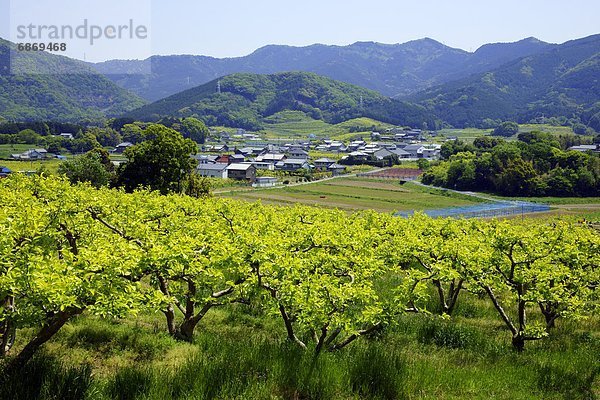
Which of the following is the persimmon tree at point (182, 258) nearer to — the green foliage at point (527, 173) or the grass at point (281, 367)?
the grass at point (281, 367)

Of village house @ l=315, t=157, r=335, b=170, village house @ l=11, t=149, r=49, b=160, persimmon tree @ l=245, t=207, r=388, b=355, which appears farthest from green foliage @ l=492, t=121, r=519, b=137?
persimmon tree @ l=245, t=207, r=388, b=355

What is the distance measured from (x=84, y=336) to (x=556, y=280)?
12.8m

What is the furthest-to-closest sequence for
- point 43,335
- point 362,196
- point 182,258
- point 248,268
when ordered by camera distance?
point 362,196 < point 248,268 < point 182,258 < point 43,335

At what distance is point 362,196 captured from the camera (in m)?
64.8

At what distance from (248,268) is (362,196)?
55084mm

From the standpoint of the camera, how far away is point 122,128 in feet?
456

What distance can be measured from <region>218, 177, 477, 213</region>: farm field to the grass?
41.8m

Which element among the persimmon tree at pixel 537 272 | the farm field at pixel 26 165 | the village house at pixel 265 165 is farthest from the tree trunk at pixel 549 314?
the village house at pixel 265 165

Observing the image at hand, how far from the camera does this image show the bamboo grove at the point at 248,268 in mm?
8234

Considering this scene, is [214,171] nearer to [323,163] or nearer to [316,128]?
[323,163]

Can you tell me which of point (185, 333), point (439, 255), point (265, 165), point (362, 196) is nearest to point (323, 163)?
point (265, 165)

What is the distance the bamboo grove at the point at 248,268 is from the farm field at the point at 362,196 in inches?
1558

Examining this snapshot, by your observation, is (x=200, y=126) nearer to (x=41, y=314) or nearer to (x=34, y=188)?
(x=34, y=188)

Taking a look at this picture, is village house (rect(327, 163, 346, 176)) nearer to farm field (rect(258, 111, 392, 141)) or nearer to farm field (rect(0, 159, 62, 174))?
farm field (rect(0, 159, 62, 174))
